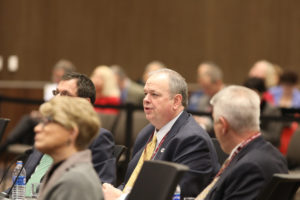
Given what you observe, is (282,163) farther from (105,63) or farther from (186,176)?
(105,63)

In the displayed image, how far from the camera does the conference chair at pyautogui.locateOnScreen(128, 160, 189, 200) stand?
10.3 ft

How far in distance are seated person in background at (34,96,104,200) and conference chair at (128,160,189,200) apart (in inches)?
15.5

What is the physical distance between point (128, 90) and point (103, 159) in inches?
292

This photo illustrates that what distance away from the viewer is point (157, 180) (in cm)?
329

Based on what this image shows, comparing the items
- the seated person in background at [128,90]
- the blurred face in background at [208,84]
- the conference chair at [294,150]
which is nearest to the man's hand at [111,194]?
the conference chair at [294,150]

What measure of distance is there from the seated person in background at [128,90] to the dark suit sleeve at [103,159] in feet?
21.4

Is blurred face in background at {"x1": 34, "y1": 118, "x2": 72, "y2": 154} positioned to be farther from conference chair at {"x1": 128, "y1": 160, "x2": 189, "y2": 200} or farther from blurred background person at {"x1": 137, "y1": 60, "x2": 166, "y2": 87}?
blurred background person at {"x1": 137, "y1": 60, "x2": 166, "y2": 87}

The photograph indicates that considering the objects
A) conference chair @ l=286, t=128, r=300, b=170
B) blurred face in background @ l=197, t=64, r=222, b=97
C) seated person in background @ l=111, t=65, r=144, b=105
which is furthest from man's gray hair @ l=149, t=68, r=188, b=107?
seated person in background @ l=111, t=65, r=144, b=105

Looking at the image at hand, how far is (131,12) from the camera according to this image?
13.8 m

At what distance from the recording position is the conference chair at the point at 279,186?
10.7 feet

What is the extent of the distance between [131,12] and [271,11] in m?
2.96

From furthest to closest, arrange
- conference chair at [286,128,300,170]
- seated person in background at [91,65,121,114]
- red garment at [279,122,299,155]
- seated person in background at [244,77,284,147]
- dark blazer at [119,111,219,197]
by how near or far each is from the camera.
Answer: seated person in background at [91,65,121,114] < red garment at [279,122,299,155] < seated person in background at [244,77,284,147] < conference chair at [286,128,300,170] < dark blazer at [119,111,219,197]

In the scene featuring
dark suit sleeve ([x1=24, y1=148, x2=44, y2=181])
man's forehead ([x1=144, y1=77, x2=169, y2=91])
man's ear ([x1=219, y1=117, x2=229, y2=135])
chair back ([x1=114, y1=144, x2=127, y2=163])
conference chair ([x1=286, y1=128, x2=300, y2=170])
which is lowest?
conference chair ([x1=286, y1=128, x2=300, y2=170])

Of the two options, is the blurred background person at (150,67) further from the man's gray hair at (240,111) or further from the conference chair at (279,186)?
the conference chair at (279,186)
